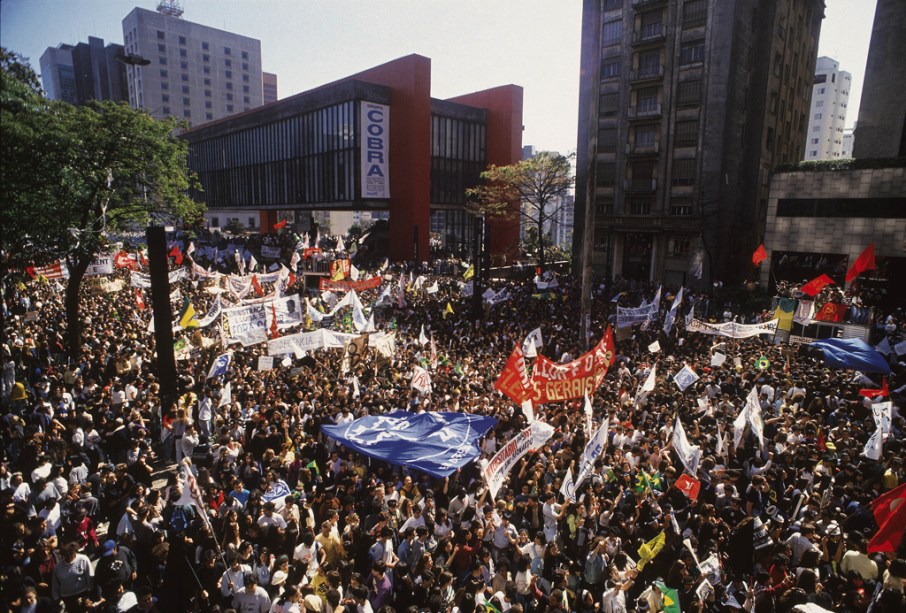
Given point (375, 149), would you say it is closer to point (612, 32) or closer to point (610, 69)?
point (610, 69)

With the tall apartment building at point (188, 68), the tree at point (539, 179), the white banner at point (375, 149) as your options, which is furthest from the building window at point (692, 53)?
the tall apartment building at point (188, 68)

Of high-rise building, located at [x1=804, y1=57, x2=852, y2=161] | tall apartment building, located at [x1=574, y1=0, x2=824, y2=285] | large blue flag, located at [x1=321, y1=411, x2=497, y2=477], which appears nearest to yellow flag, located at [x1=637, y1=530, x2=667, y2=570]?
large blue flag, located at [x1=321, y1=411, x2=497, y2=477]

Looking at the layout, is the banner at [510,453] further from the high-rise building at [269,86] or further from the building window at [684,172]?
the high-rise building at [269,86]

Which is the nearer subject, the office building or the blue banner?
the blue banner

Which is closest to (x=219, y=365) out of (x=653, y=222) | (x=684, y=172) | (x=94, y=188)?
(x=94, y=188)

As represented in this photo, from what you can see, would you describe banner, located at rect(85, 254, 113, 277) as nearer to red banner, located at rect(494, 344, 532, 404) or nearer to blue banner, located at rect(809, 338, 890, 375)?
red banner, located at rect(494, 344, 532, 404)

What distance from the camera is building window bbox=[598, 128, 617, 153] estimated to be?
4319 cm

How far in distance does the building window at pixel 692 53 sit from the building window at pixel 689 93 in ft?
4.53

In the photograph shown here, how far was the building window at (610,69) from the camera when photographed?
139 feet

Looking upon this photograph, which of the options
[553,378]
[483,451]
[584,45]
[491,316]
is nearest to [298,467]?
[483,451]

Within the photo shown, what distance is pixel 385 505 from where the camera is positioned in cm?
927

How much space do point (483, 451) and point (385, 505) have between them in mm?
3118

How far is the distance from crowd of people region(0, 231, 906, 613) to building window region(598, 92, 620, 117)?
31.8 metres

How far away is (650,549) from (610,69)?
42.7 metres
